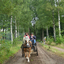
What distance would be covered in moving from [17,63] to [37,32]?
158 feet

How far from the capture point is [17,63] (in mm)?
6941

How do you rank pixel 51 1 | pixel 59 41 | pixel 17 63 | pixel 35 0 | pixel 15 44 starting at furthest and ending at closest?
pixel 35 0, pixel 51 1, pixel 59 41, pixel 15 44, pixel 17 63

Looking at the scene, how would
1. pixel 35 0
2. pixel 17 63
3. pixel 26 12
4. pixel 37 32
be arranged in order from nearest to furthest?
pixel 17 63 < pixel 26 12 < pixel 35 0 < pixel 37 32

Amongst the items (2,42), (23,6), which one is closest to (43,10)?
(23,6)

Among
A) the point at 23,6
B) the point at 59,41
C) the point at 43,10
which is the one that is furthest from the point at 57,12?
the point at 23,6

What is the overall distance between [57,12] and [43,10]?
10.6 ft

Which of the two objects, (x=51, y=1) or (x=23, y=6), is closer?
(x=51, y=1)

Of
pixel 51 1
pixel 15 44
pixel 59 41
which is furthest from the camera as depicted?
pixel 51 1

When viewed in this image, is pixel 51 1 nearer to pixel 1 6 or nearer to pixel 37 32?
pixel 1 6

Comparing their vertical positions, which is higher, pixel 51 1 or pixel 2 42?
pixel 51 1

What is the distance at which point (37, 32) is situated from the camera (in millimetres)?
54781

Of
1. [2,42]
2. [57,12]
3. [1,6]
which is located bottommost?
[2,42]

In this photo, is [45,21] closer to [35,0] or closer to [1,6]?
[1,6]

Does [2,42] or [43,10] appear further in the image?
[43,10]
